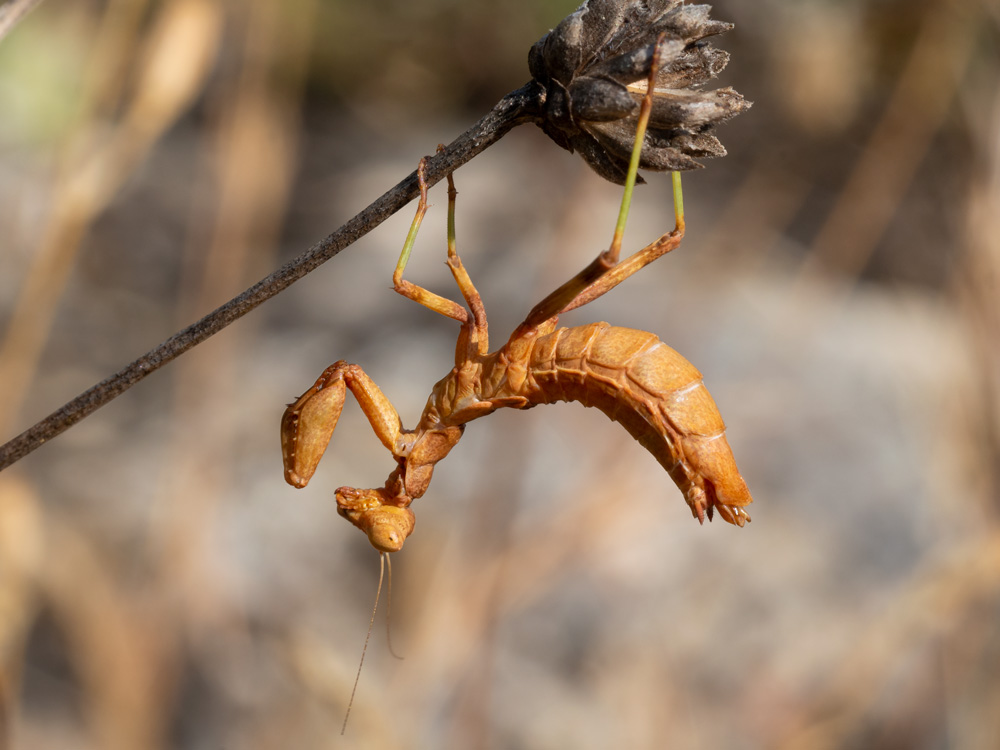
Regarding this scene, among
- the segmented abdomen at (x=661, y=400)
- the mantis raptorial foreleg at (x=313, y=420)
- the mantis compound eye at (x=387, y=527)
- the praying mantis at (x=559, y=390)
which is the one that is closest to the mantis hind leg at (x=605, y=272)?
the praying mantis at (x=559, y=390)

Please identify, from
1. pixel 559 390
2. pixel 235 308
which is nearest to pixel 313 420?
pixel 559 390

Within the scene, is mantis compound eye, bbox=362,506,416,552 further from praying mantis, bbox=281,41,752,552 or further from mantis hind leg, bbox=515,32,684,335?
mantis hind leg, bbox=515,32,684,335

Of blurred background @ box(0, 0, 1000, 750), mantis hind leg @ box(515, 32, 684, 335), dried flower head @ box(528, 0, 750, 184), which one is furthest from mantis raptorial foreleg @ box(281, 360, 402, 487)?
dried flower head @ box(528, 0, 750, 184)

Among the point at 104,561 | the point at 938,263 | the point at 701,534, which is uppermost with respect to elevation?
the point at 938,263

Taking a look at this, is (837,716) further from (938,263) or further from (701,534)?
(938,263)

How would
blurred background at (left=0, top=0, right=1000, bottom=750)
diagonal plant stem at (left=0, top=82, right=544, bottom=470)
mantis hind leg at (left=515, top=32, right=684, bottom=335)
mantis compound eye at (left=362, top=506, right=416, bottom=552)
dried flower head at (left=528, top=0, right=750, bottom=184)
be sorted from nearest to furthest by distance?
1. diagonal plant stem at (left=0, top=82, right=544, bottom=470)
2. dried flower head at (left=528, top=0, right=750, bottom=184)
3. mantis hind leg at (left=515, top=32, right=684, bottom=335)
4. mantis compound eye at (left=362, top=506, right=416, bottom=552)
5. blurred background at (left=0, top=0, right=1000, bottom=750)

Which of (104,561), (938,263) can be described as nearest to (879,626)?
(104,561)

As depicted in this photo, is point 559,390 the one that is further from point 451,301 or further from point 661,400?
point 451,301

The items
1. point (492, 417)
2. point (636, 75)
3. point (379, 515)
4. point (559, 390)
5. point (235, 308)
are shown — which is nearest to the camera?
point (235, 308)
